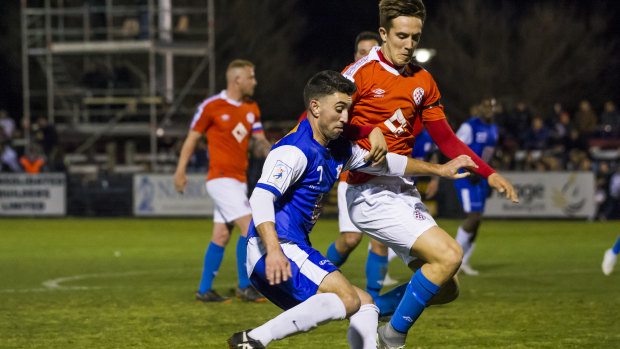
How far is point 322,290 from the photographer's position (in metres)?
5.37

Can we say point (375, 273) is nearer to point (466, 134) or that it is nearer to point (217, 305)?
point (217, 305)

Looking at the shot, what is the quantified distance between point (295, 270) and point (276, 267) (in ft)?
1.01

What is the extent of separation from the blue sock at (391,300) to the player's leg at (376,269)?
2.25 meters

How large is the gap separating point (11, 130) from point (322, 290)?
2442 centimetres

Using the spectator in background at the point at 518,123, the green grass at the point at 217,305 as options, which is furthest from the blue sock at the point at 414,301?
the spectator in background at the point at 518,123

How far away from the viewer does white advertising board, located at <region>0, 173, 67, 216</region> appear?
23.4 m

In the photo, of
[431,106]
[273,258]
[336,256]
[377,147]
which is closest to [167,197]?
[336,256]

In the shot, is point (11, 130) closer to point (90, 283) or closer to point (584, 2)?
point (90, 283)

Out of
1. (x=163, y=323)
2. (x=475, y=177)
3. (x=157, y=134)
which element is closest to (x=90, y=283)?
(x=163, y=323)

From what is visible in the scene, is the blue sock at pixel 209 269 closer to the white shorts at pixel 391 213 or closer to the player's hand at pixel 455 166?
the white shorts at pixel 391 213

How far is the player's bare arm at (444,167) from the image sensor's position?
588 cm

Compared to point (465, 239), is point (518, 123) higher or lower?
lower

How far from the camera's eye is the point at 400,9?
20.5 ft

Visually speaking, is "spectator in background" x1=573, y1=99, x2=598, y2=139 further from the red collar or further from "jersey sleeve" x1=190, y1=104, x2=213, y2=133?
the red collar
